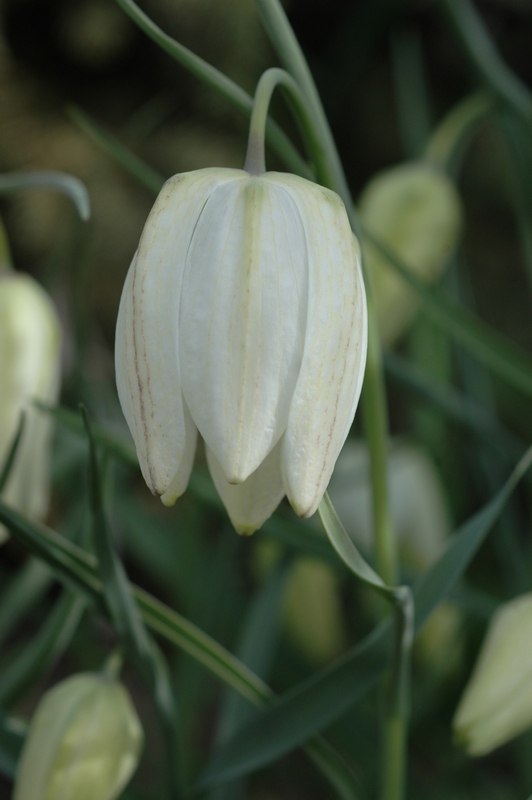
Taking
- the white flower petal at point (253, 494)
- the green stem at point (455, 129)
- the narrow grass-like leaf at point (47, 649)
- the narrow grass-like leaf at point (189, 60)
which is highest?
the narrow grass-like leaf at point (189, 60)

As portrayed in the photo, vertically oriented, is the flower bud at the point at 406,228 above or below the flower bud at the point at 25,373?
below

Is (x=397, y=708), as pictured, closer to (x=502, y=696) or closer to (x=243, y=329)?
(x=502, y=696)

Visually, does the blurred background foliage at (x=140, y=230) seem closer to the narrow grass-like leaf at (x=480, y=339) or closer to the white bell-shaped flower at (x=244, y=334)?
the narrow grass-like leaf at (x=480, y=339)

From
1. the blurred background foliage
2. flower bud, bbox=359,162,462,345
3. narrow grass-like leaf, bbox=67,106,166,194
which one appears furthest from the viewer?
the blurred background foliage

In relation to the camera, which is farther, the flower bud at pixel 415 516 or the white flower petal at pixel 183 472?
the flower bud at pixel 415 516

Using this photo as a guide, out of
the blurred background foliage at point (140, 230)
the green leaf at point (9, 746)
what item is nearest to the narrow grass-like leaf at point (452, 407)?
the blurred background foliage at point (140, 230)

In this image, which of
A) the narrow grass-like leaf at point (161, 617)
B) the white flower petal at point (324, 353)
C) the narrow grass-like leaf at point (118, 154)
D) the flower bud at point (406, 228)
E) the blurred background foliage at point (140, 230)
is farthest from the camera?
the blurred background foliage at point (140, 230)

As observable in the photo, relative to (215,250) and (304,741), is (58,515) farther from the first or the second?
(215,250)

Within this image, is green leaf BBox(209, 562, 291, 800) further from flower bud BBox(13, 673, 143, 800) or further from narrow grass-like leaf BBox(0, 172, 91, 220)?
narrow grass-like leaf BBox(0, 172, 91, 220)

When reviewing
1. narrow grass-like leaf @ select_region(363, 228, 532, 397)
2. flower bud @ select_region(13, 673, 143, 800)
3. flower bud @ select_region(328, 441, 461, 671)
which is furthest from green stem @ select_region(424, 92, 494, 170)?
flower bud @ select_region(13, 673, 143, 800)
